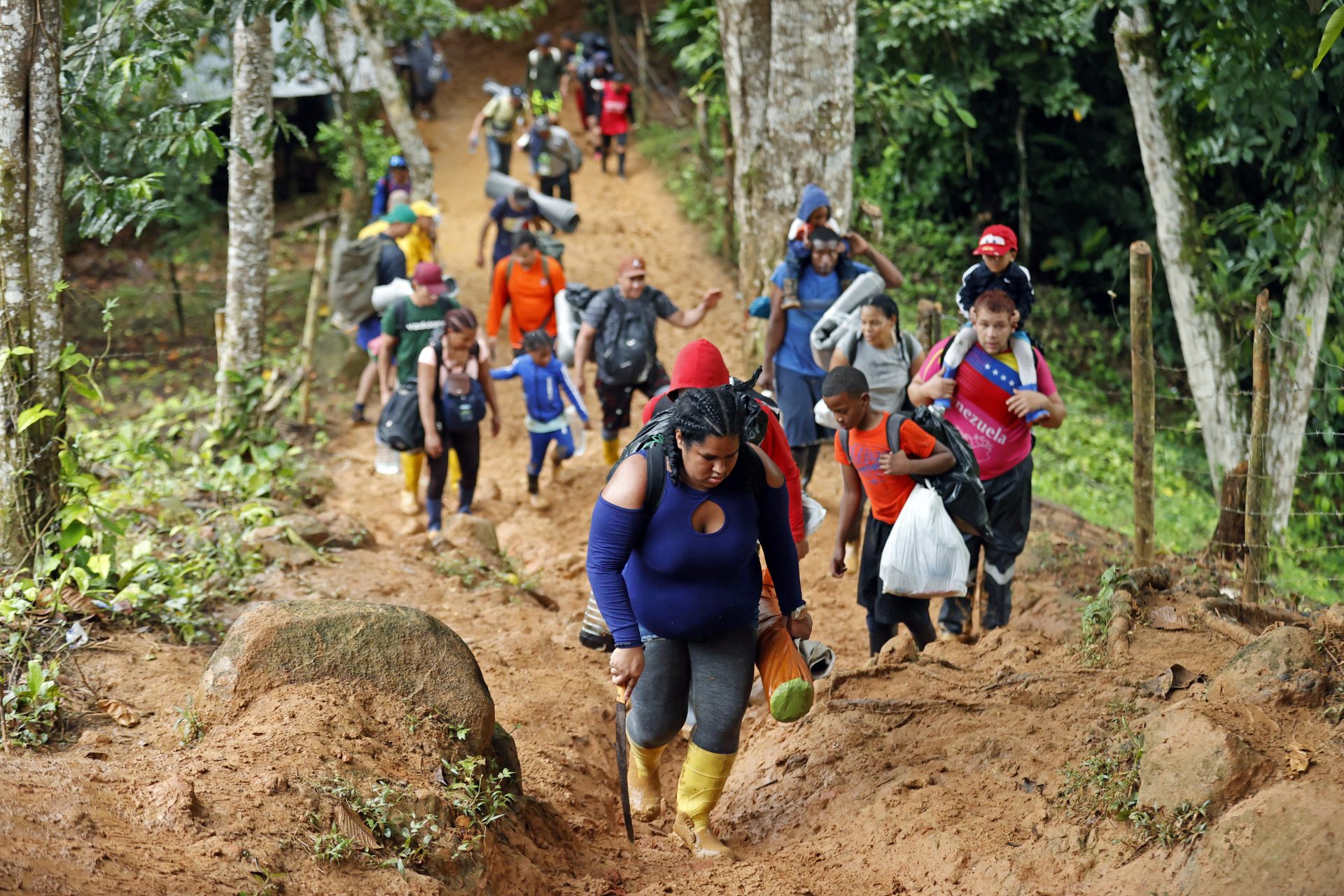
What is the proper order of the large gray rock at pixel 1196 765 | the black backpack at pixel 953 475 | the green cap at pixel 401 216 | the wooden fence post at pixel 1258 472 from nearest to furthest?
the large gray rock at pixel 1196 765, the black backpack at pixel 953 475, the wooden fence post at pixel 1258 472, the green cap at pixel 401 216

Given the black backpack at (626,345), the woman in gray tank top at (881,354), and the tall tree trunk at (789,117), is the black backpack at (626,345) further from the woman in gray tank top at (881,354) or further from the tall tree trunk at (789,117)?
the woman in gray tank top at (881,354)

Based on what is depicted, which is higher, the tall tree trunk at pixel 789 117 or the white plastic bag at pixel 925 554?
the tall tree trunk at pixel 789 117

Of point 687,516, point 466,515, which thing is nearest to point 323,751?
point 687,516

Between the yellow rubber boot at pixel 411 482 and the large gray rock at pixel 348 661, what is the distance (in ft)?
14.0

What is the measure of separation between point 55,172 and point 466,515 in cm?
371

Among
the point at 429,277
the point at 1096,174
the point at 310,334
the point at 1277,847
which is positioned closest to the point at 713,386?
the point at 1277,847

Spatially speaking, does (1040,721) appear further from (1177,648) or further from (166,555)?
(166,555)

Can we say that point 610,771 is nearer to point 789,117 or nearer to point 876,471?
point 876,471

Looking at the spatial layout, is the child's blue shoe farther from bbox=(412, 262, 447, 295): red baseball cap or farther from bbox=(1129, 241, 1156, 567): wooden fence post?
bbox=(412, 262, 447, 295): red baseball cap

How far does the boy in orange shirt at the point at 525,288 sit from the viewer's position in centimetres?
945

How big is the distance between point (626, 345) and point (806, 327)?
5.92 feet

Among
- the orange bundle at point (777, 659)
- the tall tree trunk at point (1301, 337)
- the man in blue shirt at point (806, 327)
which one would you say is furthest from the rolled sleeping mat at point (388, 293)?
the tall tree trunk at point (1301, 337)

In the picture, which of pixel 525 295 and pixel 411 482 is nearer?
pixel 411 482

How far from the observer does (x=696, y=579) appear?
13.5 ft
